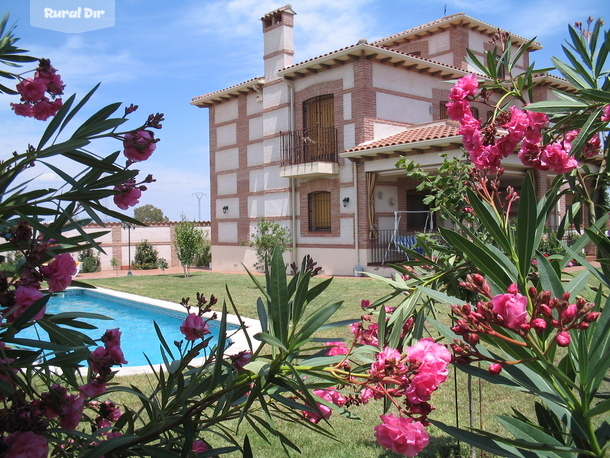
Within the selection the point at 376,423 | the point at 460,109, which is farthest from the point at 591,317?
the point at 376,423

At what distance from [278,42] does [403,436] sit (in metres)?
17.1

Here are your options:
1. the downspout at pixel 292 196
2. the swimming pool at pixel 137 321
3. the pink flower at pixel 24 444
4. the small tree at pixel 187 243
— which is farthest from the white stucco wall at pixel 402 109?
the pink flower at pixel 24 444

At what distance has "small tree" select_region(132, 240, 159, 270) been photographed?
2252 cm

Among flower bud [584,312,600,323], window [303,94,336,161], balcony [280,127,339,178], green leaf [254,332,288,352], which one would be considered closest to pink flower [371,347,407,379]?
green leaf [254,332,288,352]

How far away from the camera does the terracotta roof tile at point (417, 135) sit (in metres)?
12.8

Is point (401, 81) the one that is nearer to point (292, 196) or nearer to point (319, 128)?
point (319, 128)

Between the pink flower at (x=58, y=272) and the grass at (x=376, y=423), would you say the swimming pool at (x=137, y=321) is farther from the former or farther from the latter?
the pink flower at (x=58, y=272)

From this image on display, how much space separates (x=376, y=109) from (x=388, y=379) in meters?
14.5

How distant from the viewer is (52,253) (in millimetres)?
1372

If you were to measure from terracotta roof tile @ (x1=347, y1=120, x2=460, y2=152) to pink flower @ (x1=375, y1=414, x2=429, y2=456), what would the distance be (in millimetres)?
11857

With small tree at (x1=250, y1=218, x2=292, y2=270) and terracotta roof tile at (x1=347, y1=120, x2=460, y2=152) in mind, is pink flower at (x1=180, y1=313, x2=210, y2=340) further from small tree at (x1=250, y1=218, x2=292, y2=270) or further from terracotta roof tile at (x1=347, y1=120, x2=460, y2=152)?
small tree at (x1=250, y1=218, x2=292, y2=270)

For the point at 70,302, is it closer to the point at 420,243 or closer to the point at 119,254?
the point at 119,254

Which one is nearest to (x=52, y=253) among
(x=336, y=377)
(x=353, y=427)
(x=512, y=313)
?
(x=336, y=377)

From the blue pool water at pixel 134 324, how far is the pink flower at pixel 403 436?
7124mm
